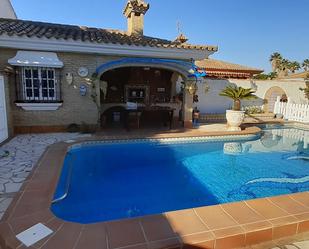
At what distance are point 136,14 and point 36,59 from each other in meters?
9.35

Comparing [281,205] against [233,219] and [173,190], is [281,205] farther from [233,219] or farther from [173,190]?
[173,190]

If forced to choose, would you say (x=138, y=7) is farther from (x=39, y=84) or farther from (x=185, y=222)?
(x=185, y=222)

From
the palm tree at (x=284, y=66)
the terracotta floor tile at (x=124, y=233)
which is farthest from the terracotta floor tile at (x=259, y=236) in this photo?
the palm tree at (x=284, y=66)

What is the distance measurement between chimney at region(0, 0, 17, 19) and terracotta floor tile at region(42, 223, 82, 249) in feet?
71.6

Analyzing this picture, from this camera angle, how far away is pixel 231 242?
379cm

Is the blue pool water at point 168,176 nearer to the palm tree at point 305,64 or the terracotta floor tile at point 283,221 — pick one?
the terracotta floor tile at point 283,221

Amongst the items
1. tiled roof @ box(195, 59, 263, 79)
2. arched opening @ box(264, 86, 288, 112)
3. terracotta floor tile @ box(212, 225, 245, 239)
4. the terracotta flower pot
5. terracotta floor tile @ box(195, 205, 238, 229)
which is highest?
tiled roof @ box(195, 59, 263, 79)

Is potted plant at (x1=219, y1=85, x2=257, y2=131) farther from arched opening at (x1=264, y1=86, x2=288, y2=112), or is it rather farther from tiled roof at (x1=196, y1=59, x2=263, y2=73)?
tiled roof at (x1=196, y1=59, x2=263, y2=73)

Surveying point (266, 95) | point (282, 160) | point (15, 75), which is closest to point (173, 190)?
point (282, 160)

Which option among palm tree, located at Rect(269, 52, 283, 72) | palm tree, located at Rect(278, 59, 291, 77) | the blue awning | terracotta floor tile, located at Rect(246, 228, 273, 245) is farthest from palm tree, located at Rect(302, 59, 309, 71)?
terracotta floor tile, located at Rect(246, 228, 273, 245)

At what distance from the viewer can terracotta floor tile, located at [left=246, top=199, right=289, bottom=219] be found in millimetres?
4434

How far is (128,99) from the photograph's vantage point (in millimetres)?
18625

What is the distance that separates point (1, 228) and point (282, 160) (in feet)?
32.0

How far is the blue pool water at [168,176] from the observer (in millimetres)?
5734
